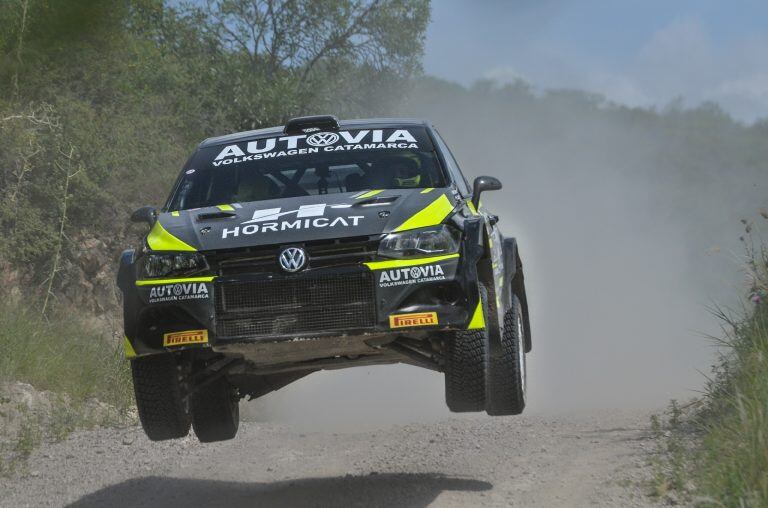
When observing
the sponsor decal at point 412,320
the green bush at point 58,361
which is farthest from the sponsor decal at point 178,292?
the green bush at point 58,361

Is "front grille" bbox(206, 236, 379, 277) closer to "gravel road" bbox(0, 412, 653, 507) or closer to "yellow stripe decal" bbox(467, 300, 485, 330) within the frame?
"yellow stripe decal" bbox(467, 300, 485, 330)

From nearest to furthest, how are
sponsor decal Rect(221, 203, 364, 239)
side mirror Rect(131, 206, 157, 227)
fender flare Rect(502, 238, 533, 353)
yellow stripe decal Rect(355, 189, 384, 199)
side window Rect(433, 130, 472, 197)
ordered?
sponsor decal Rect(221, 203, 364, 239) → yellow stripe decal Rect(355, 189, 384, 199) → side mirror Rect(131, 206, 157, 227) → side window Rect(433, 130, 472, 197) → fender flare Rect(502, 238, 533, 353)

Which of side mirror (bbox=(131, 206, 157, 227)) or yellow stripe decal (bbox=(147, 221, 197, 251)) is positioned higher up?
side mirror (bbox=(131, 206, 157, 227))

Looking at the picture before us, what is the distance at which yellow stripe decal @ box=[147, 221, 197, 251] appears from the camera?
626 cm

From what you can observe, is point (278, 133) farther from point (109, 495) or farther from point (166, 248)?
point (109, 495)

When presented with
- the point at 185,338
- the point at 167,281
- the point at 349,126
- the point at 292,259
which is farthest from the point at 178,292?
the point at 349,126

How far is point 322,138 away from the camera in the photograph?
774 centimetres

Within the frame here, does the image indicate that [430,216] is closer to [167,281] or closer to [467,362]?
[467,362]

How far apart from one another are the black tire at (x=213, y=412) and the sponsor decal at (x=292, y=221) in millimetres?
1439

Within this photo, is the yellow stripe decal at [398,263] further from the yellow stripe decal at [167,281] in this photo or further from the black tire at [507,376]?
the black tire at [507,376]

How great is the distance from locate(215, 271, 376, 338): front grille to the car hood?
222mm

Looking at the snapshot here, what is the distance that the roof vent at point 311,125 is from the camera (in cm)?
783

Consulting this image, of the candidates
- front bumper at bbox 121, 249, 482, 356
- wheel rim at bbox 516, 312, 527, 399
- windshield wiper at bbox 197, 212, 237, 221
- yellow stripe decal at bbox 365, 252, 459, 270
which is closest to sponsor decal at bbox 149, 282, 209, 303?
front bumper at bbox 121, 249, 482, 356

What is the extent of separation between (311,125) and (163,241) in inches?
71.1
